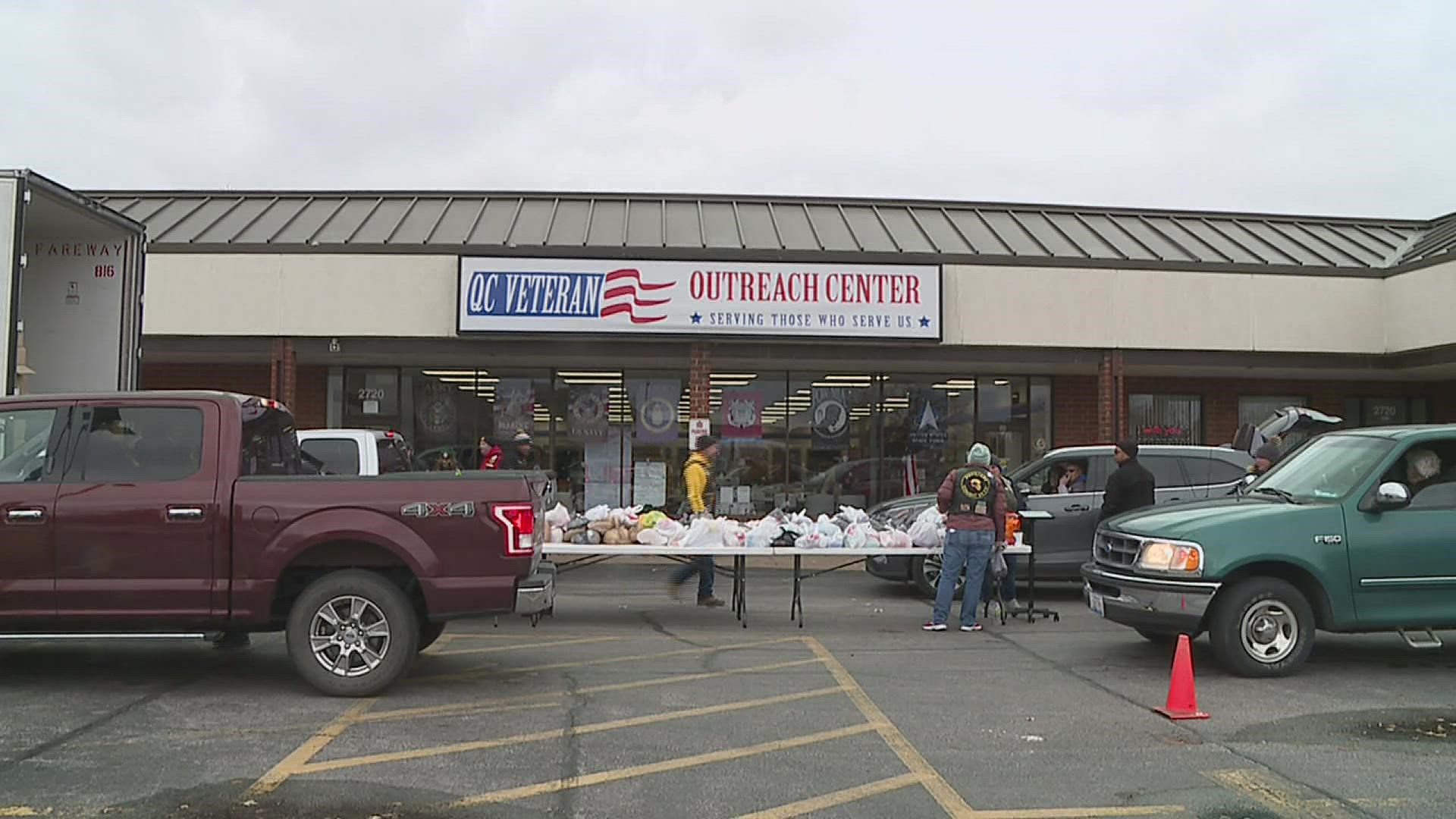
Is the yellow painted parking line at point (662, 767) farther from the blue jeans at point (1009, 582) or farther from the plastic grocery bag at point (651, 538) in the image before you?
the blue jeans at point (1009, 582)

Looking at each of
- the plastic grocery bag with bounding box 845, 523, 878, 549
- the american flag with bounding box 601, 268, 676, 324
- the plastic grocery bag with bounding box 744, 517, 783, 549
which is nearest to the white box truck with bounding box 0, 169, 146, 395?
the plastic grocery bag with bounding box 744, 517, 783, 549

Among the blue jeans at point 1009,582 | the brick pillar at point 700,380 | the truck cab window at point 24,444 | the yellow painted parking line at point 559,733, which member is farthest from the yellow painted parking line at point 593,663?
the brick pillar at point 700,380

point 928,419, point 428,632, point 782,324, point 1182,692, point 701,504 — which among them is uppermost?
point 782,324

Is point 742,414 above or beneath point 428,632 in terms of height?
above

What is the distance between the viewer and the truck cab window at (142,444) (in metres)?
7.53

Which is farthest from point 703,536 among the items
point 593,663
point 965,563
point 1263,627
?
point 1263,627

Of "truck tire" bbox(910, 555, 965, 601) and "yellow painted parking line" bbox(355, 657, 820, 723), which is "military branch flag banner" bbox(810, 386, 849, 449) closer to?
"truck tire" bbox(910, 555, 965, 601)

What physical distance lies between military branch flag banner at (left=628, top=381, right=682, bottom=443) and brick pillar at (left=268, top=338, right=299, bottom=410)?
5.36 meters

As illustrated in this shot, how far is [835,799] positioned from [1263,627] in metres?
4.37

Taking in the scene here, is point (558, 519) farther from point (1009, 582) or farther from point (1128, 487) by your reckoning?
point (1128, 487)

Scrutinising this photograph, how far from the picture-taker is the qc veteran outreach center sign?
55.4ft

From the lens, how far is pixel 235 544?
739 centimetres

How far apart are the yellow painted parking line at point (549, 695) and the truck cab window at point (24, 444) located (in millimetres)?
2764

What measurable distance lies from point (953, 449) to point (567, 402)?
6637mm
